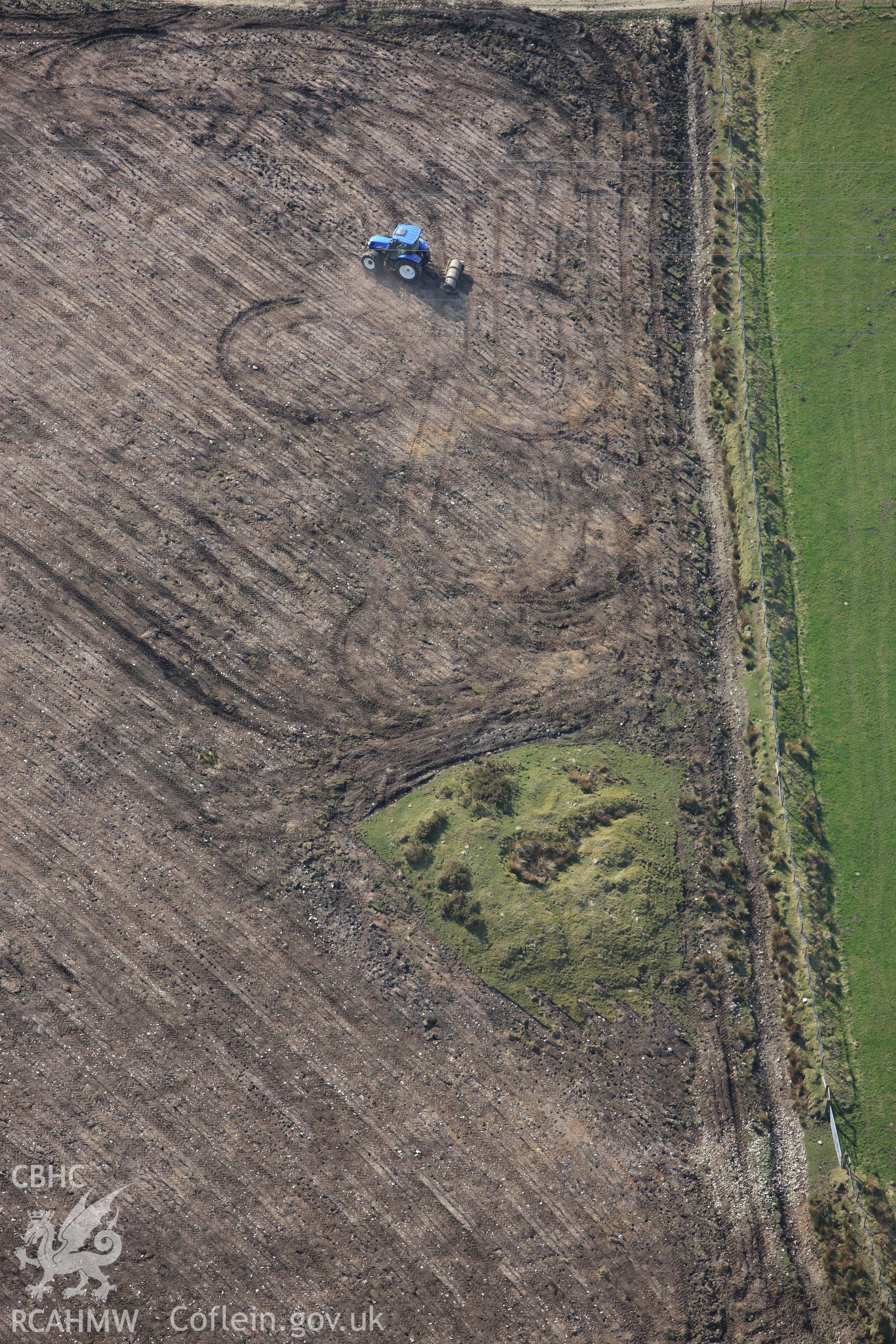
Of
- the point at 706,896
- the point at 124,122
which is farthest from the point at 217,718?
the point at 124,122

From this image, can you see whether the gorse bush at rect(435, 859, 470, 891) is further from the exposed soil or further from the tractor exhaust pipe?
the tractor exhaust pipe

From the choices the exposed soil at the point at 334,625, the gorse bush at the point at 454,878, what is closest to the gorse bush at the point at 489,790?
the exposed soil at the point at 334,625

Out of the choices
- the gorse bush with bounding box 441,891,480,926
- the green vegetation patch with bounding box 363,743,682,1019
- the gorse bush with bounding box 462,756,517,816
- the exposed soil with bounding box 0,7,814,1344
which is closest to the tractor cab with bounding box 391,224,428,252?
the exposed soil with bounding box 0,7,814,1344

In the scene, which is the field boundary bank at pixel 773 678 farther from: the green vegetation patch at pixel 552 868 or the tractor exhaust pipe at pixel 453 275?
the tractor exhaust pipe at pixel 453 275

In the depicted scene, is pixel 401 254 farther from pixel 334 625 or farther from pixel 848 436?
pixel 848 436

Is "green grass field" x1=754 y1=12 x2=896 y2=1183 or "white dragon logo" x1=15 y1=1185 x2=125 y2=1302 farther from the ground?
"green grass field" x1=754 y1=12 x2=896 y2=1183
